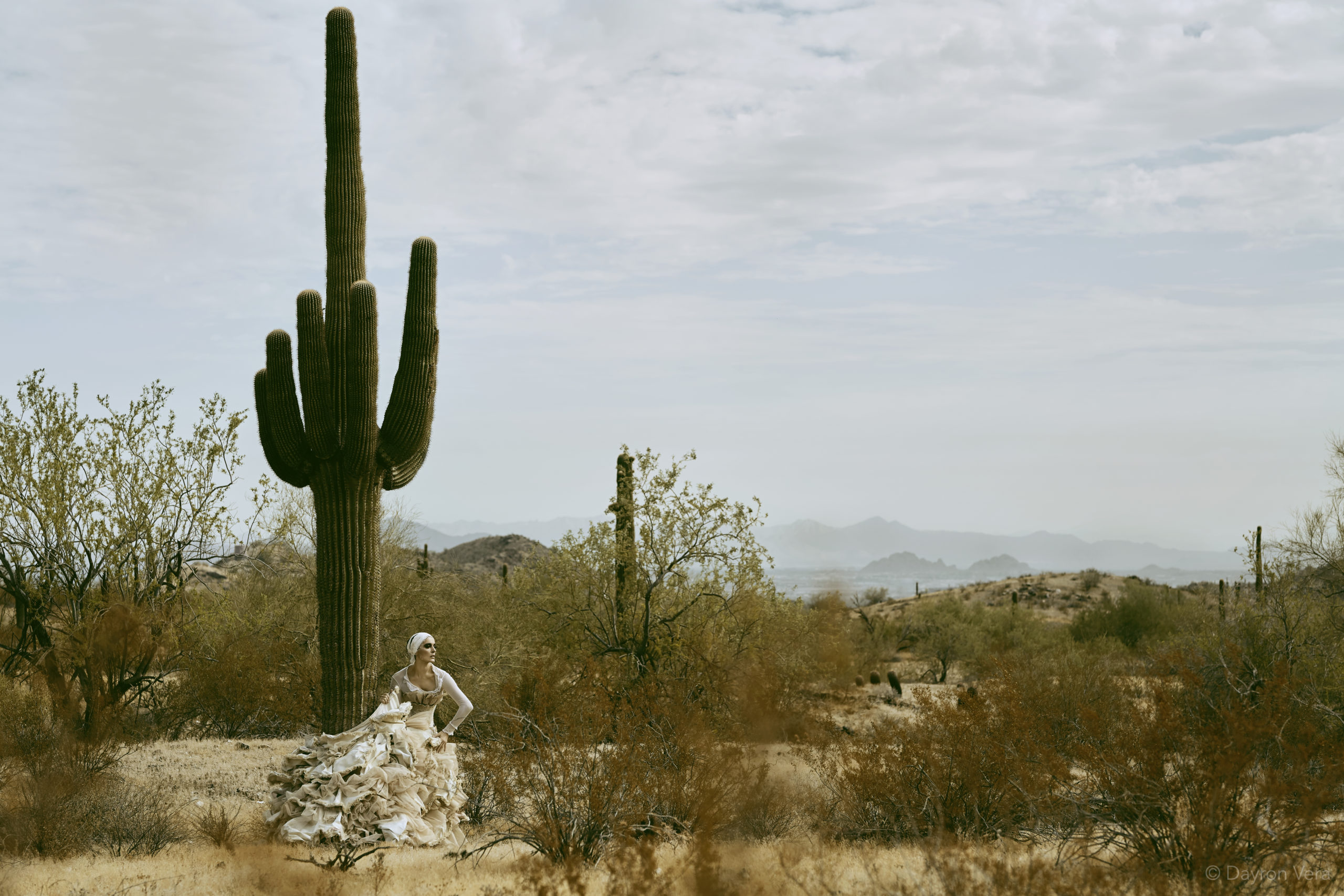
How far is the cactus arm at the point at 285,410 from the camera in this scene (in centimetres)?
1086

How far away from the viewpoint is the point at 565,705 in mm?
12648

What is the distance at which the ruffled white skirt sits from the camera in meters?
8.26

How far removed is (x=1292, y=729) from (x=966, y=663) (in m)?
14.1

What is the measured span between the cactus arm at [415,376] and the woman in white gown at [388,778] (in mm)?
2557

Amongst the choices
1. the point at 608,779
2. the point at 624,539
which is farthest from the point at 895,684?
the point at 608,779

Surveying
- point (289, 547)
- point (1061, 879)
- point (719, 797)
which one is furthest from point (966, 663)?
point (1061, 879)

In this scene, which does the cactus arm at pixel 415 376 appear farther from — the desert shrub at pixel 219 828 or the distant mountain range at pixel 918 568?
the distant mountain range at pixel 918 568

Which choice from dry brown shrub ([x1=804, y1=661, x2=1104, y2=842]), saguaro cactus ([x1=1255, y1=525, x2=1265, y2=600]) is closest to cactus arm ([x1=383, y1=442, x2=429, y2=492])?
dry brown shrub ([x1=804, y1=661, x2=1104, y2=842])

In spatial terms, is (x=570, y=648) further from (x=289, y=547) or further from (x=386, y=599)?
(x=289, y=547)

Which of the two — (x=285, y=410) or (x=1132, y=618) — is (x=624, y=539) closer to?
(x=285, y=410)

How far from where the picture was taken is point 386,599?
18.6 m


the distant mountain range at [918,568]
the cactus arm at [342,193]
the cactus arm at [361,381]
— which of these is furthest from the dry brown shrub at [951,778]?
the distant mountain range at [918,568]

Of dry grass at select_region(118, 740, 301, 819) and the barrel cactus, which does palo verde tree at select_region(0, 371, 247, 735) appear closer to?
dry grass at select_region(118, 740, 301, 819)

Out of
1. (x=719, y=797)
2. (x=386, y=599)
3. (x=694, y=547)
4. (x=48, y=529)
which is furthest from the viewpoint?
(x=386, y=599)
